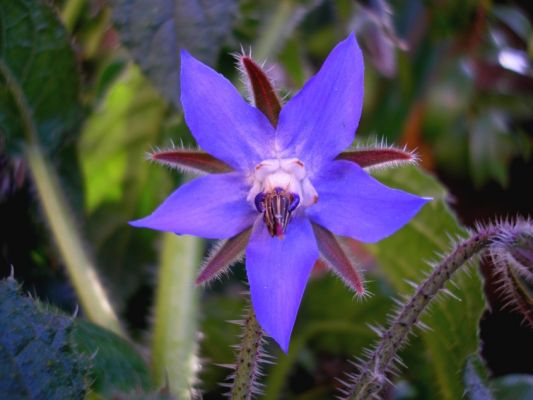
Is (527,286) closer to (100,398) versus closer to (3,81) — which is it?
(100,398)

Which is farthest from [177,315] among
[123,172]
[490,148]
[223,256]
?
[490,148]

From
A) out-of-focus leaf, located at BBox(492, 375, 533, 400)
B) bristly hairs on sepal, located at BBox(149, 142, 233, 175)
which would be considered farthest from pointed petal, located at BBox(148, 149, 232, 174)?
out-of-focus leaf, located at BBox(492, 375, 533, 400)

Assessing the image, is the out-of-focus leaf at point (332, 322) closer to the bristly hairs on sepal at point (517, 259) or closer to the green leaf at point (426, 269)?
the green leaf at point (426, 269)

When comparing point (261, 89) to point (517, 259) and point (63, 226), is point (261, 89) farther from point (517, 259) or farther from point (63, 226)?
point (63, 226)

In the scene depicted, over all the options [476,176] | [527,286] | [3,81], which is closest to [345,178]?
[527,286]

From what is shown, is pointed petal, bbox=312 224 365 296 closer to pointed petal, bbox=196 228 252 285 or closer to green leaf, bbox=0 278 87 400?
pointed petal, bbox=196 228 252 285

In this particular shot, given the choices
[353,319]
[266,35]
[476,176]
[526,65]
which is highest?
[526,65]
